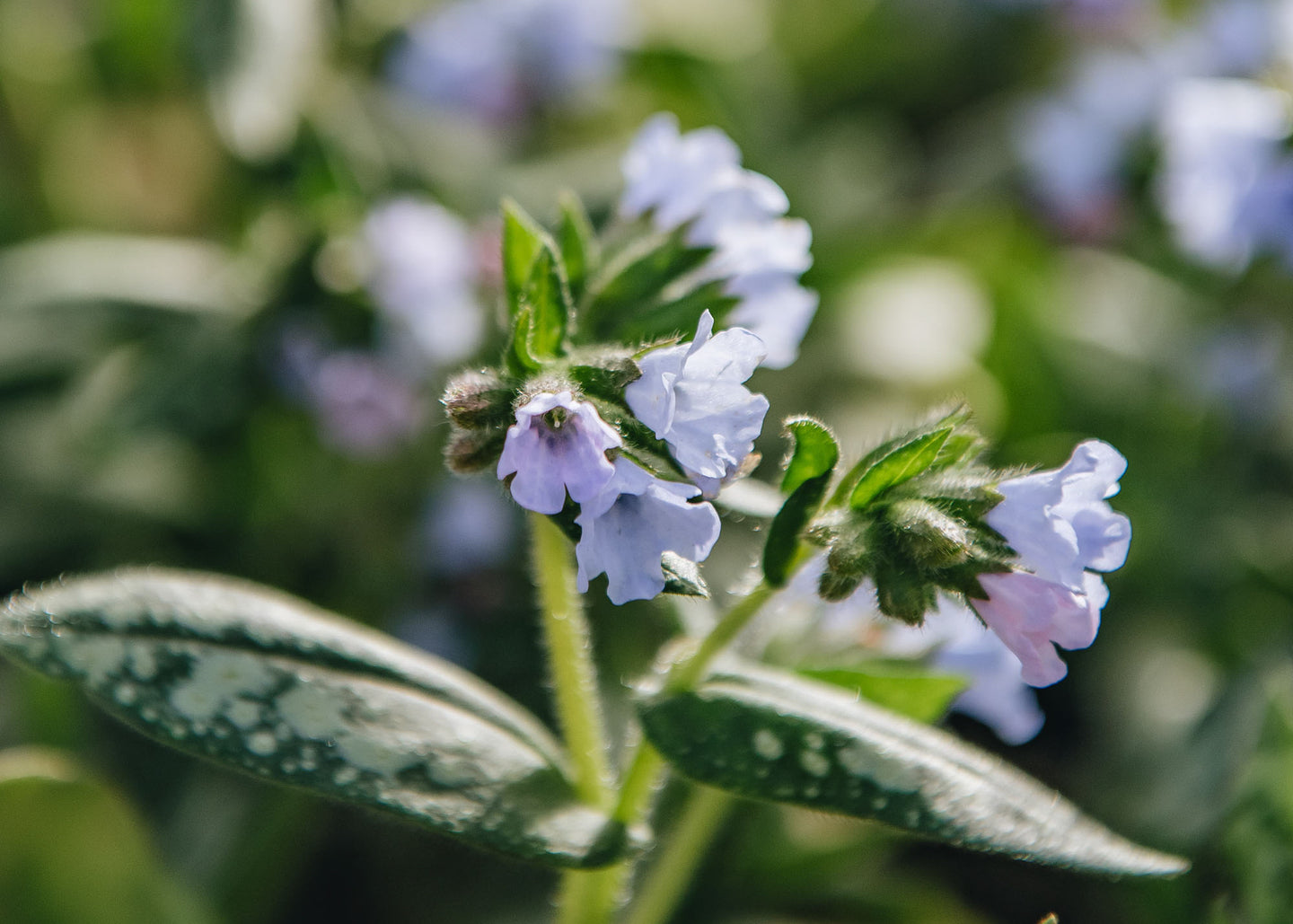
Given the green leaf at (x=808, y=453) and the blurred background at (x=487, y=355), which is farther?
the blurred background at (x=487, y=355)

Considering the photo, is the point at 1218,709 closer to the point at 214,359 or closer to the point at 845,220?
the point at 845,220

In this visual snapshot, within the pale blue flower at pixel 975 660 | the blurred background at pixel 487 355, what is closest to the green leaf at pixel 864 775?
the pale blue flower at pixel 975 660

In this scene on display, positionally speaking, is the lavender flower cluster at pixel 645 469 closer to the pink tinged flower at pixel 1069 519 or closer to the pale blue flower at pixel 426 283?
the pink tinged flower at pixel 1069 519

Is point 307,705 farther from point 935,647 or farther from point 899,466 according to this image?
point 935,647

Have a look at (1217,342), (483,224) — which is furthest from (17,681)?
(1217,342)

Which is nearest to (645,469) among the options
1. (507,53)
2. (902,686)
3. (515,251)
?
(515,251)

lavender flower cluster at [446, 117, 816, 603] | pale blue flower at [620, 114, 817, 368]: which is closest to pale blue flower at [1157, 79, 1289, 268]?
pale blue flower at [620, 114, 817, 368]
